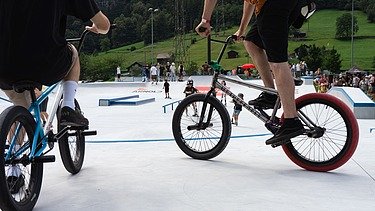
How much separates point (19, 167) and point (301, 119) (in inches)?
84.2

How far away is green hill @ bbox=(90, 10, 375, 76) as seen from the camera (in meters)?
79.3

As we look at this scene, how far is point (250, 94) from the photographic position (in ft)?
66.6

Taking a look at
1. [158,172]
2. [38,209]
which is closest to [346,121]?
[158,172]

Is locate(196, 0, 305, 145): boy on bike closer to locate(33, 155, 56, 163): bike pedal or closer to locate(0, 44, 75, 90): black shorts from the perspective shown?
locate(0, 44, 75, 90): black shorts

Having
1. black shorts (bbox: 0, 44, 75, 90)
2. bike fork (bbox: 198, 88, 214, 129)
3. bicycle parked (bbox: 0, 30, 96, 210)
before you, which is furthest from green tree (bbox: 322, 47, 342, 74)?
bicycle parked (bbox: 0, 30, 96, 210)

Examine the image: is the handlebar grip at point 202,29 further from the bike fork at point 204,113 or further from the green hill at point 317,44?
the green hill at point 317,44

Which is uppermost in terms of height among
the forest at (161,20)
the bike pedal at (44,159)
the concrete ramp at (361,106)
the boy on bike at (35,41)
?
the forest at (161,20)

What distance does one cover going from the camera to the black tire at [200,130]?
3.84m

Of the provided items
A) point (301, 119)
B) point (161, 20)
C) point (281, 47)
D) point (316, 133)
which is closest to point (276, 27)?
point (281, 47)

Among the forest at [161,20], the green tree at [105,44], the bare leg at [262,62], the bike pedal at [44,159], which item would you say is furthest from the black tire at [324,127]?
the green tree at [105,44]

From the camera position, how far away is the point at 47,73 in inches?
101

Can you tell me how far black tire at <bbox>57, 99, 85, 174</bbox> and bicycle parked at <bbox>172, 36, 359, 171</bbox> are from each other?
0.95 meters

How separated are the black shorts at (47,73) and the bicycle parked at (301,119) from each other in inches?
58.1

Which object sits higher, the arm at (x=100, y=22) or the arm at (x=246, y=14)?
the arm at (x=246, y=14)
